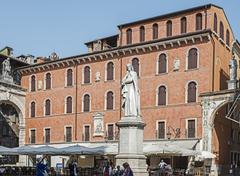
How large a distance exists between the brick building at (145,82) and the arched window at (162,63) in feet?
0.29

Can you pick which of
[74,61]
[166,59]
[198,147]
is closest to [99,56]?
[74,61]

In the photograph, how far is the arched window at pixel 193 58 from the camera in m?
41.0

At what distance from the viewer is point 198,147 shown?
1544 inches

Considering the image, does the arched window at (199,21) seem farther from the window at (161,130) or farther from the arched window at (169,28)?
the window at (161,130)

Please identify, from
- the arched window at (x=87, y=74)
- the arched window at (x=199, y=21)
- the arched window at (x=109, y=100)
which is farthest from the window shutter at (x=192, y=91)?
the arched window at (x=87, y=74)

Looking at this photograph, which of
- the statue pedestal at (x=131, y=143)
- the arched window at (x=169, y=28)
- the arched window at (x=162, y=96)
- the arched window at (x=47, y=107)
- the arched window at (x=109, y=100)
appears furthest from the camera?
the arched window at (x=47, y=107)

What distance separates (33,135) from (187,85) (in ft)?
63.7

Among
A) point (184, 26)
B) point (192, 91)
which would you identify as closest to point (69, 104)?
point (192, 91)

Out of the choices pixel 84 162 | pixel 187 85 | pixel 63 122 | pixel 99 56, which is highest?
pixel 99 56

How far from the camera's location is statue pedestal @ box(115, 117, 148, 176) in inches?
818

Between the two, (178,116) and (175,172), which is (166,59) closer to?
(178,116)

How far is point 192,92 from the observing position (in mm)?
40938

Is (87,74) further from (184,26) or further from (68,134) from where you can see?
(184,26)

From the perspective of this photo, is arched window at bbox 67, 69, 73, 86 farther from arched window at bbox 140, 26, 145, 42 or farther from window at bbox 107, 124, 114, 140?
arched window at bbox 140, 26, 145, 42
